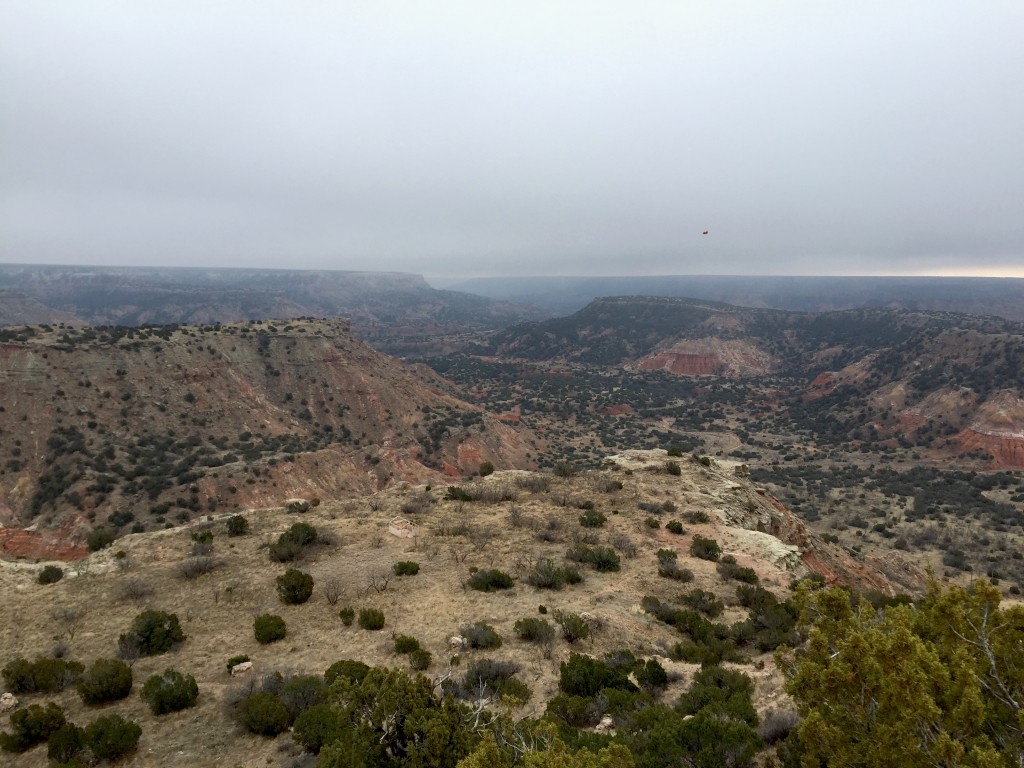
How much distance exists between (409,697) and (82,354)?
68217mm

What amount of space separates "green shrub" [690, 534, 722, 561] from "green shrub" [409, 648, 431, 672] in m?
13.1

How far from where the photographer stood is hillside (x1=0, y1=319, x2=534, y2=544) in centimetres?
4075

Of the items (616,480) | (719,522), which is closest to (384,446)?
(616,480)

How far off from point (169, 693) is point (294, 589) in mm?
5199

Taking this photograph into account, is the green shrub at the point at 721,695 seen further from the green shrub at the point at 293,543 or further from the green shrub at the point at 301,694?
the green shrub at the point at 293,543

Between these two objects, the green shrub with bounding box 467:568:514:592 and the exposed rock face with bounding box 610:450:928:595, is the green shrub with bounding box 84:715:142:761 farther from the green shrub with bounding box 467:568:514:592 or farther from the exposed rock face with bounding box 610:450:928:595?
the exposed rock face with bounding box 610:450:928:595

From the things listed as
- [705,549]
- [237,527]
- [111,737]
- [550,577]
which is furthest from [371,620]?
[705,549]

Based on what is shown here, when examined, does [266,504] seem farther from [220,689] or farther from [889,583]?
[889,583]

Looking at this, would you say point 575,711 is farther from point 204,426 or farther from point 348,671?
point 204,426

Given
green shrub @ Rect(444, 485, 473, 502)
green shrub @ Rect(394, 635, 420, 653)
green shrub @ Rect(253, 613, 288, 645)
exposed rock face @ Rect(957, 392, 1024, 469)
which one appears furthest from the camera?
exposed rock face @ Rect(957, 392, 1024, 469)

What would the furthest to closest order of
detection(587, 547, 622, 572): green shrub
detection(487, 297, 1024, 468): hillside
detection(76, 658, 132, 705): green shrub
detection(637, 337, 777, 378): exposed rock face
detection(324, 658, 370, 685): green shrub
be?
detection(637, 337, 777, 378): exposed rock face < detection(487, 297, 1024, 468): hillside < detection(587, 547, 622, 572): green shrub < detection(324, 658, 370, 685): green shrub < detection(76, 658, 132, 705): green shrub

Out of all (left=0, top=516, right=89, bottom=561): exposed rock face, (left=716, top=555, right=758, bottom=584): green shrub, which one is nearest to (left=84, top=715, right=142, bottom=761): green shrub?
(left=716, top=555, right=758, bottom=584): green shrub

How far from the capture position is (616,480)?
97.6 ft

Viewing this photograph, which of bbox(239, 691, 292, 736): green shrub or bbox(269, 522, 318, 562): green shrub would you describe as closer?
bbox(239, 691, 292, 736): green shrub
